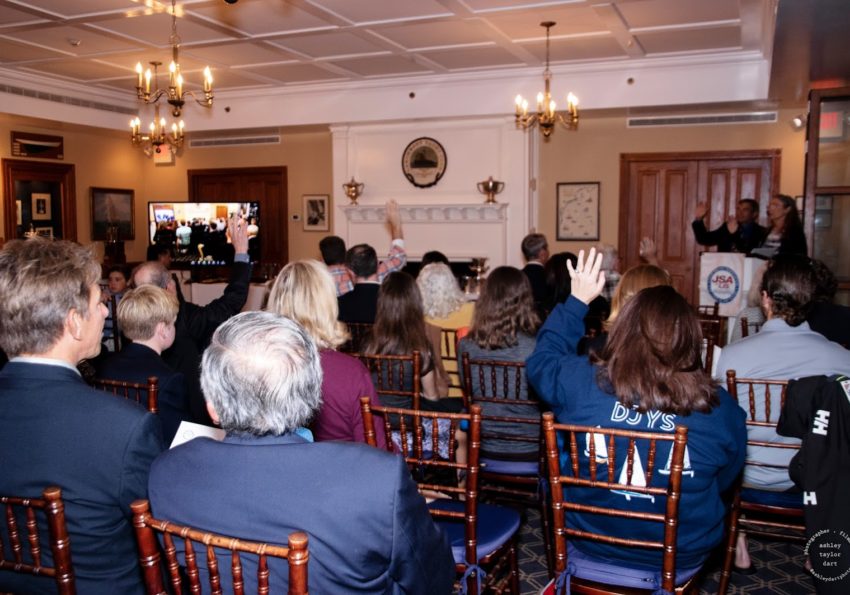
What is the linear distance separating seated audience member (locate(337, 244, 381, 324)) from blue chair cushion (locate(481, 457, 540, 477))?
5.50 ft

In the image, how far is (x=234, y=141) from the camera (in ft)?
34.9

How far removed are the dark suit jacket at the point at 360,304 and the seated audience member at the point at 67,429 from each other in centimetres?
294

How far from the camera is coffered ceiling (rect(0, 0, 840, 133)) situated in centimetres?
587

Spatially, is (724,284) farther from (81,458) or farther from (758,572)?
(81,458)

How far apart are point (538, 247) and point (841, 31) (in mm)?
2721

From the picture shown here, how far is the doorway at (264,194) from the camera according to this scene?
10.5 meters

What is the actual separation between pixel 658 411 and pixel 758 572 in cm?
164

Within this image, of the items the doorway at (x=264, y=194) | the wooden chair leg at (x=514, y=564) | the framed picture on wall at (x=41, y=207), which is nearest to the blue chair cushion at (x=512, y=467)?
the wooden chair leg at (x=514, y=564)

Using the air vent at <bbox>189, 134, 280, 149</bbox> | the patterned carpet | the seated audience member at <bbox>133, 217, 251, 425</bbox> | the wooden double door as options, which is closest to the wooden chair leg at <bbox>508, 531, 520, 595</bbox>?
the patterned carpet

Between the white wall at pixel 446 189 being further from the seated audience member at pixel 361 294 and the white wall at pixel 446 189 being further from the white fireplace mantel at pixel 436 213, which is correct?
the seated audience member at pixel 361 294

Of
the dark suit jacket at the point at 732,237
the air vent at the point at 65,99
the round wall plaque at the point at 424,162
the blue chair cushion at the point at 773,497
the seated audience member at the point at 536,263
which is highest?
the air vent at the point at 65,99

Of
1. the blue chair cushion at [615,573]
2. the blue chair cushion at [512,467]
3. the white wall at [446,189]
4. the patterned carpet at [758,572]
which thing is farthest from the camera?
the white wall at [446,189]

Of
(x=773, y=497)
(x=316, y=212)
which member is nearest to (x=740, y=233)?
(x=773, y=497)

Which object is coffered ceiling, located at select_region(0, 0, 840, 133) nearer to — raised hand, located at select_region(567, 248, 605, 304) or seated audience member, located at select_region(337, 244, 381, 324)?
seated audience member, located at select_region(337, 244, 381, 324)
